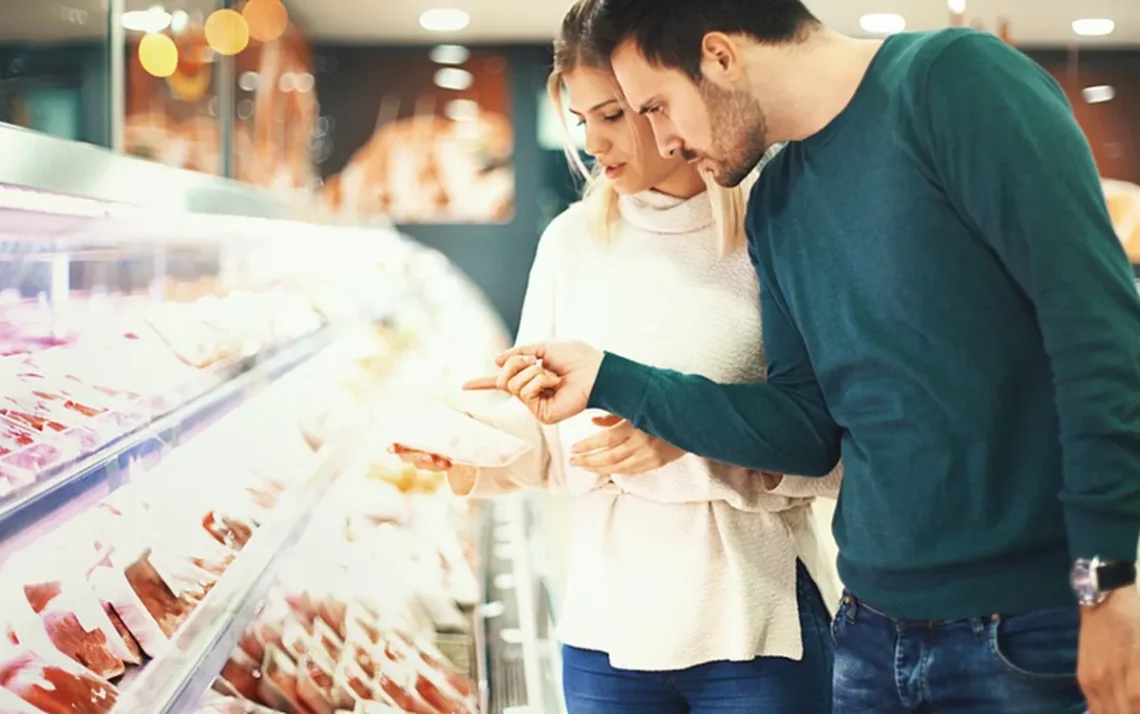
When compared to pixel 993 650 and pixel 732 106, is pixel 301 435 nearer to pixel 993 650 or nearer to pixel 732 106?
pixel 732 106

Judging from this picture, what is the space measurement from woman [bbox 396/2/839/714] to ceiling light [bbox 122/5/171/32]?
3.73 ft

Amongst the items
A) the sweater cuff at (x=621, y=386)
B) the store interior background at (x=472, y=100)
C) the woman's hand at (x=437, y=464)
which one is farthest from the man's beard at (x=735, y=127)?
the store interior background at (x=472, y=100)

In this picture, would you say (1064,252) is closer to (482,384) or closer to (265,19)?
(482,384)

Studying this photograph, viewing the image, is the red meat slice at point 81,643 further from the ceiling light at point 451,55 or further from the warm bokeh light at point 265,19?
the ceiling light at point 451,55

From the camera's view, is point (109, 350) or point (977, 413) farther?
point (109, 350)

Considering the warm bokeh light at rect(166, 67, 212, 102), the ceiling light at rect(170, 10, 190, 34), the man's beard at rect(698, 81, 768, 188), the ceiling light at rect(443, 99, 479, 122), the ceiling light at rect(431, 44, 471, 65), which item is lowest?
the man's beard at rect(698, 81, 768, 188)

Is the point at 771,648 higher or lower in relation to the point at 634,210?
lower

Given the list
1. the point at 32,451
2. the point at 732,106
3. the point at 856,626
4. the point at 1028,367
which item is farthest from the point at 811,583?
the point at 32,451

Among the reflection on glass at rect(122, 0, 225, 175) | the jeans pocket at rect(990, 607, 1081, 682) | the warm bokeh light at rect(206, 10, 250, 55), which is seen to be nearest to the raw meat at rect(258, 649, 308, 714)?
the reflection on glass at rect(122, 0, 225, 175)

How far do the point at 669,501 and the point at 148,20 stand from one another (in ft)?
5.75

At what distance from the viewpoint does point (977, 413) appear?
117cm

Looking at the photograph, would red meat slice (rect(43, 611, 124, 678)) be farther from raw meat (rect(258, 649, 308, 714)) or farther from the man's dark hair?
the man's dark hair

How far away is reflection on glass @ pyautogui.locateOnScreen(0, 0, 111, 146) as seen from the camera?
4.89ft

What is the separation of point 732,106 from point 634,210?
347mm
